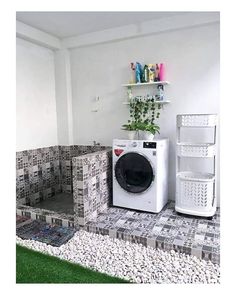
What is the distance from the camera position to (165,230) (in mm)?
2479

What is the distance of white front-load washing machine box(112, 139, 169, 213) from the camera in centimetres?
286

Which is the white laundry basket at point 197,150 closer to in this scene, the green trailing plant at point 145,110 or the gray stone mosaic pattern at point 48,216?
the green trailing plant at point 145,110

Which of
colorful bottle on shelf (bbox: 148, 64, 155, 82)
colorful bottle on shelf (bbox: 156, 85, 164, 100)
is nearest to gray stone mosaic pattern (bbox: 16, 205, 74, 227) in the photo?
colorful bottle on shelf (bbox: 156, 85, 164, 100)

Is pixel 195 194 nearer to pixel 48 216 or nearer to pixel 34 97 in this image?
pixel 48 216

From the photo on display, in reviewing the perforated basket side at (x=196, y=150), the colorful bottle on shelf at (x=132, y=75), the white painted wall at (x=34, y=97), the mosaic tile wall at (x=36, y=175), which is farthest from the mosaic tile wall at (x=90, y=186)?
the white painted wall at (x=34, y=97)

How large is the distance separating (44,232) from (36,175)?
131cm

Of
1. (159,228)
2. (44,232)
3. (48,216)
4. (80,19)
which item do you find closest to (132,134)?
(159,228)

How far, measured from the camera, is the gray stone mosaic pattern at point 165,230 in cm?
217

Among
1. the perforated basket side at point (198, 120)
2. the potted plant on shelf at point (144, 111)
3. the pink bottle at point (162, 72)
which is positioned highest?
the pink bottle at point (162, 72)

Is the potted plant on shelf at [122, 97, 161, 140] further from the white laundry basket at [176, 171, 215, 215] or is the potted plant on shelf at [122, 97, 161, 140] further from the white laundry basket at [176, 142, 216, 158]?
the white laundry basket at [176, 171, 215, 215]

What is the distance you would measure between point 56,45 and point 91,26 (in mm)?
779

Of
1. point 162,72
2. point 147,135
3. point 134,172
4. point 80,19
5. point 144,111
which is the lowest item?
point 134,172

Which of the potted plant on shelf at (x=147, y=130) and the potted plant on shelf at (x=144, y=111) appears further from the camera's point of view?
the potted plant on shelf at (x=144, y=111)

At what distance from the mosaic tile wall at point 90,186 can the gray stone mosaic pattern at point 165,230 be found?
118mm
